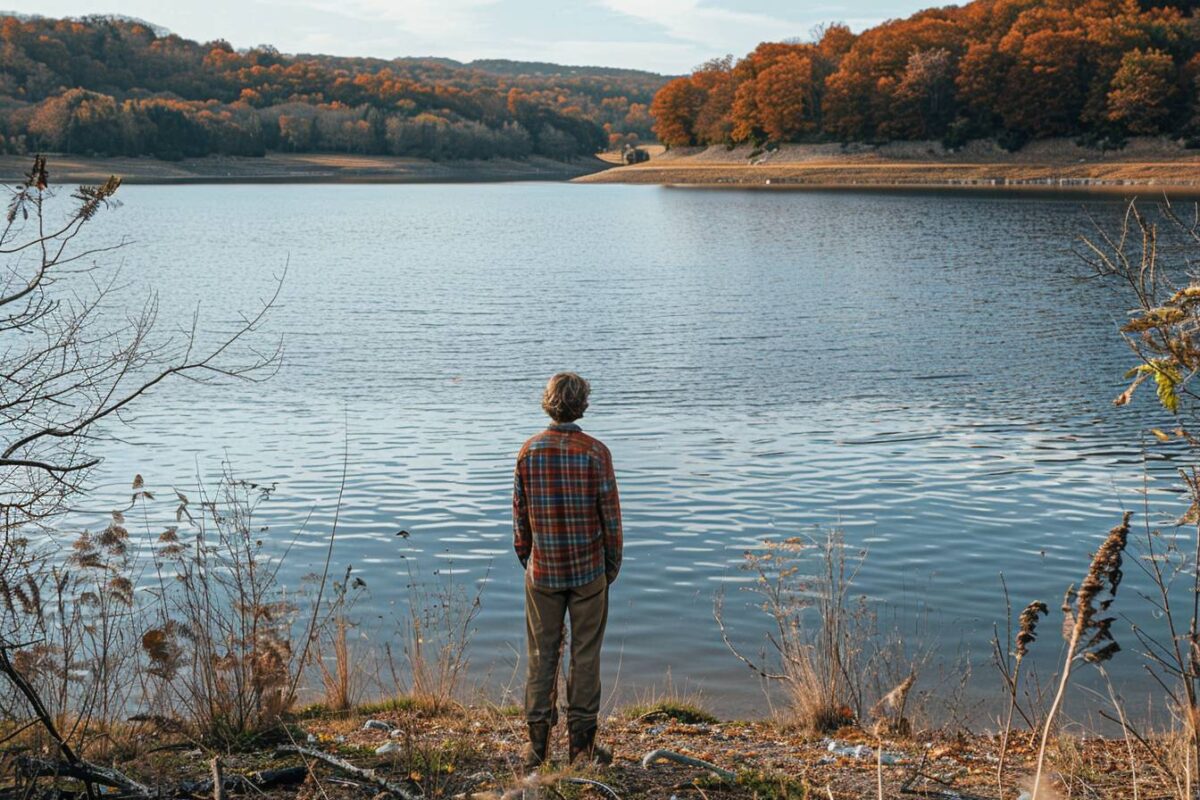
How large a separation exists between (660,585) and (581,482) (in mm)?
6086

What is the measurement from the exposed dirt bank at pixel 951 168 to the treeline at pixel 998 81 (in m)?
1.94

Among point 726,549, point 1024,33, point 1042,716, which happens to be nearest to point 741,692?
point 1042,716

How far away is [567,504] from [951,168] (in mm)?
116758

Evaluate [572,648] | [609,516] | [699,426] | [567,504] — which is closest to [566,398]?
[567,504]

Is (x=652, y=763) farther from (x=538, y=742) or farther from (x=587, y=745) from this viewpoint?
(x=538, y=742)

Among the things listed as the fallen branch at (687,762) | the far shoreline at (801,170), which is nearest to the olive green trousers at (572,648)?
the fallen branch at (687,762)

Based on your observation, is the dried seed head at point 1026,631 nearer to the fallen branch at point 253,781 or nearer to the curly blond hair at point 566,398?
the curly blond hair at point 566,398

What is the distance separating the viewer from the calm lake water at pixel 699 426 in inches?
470

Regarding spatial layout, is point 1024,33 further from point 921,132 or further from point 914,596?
point 914,596

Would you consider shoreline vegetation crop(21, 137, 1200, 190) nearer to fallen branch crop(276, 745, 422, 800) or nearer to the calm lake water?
the calm lake water

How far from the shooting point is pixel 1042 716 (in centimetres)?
776

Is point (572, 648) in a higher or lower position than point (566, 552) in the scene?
lower

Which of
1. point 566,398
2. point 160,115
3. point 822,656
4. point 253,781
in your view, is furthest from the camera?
point 160,115

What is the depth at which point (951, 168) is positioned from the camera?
116 m
